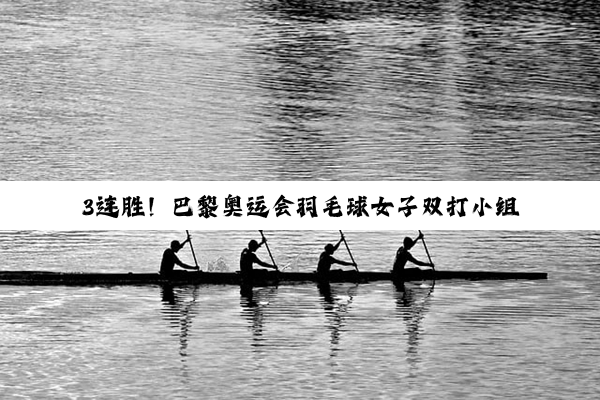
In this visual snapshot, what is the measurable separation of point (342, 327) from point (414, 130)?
957 inches

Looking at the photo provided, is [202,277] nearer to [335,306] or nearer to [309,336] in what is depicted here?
[309,336]

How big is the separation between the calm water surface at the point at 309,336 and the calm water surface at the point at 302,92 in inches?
372

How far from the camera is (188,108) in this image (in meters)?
56.2

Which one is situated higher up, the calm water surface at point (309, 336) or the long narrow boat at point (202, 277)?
the long narrow boat at point (202, 277)

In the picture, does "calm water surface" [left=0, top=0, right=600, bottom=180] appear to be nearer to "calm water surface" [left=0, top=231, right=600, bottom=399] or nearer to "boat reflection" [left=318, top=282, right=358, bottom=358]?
"calm water surface" [left=0, top=231, right=600, bottom=399]

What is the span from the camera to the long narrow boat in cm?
2742

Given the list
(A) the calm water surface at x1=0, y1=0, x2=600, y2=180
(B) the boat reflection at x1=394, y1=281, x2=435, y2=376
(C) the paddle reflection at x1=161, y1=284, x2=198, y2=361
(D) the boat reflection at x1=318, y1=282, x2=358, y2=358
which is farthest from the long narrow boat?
(A) the calm water surface at x1=0, y1=0, x2=600, y2=180

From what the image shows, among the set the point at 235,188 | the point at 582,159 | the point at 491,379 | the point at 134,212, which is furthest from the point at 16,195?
the point at 582,159

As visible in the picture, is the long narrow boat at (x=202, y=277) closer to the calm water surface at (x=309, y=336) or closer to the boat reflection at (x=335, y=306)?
the boat reflection at (x=335, y=306)

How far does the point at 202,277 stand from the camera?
28.3 metres

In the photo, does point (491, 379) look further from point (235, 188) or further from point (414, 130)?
point (414, 130)

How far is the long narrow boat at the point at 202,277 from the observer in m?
27.4

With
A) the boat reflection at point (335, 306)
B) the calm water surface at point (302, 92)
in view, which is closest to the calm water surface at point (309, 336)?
the boat reflection at point (335, 306)

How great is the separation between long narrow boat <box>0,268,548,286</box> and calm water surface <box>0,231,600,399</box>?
5.27 feet
